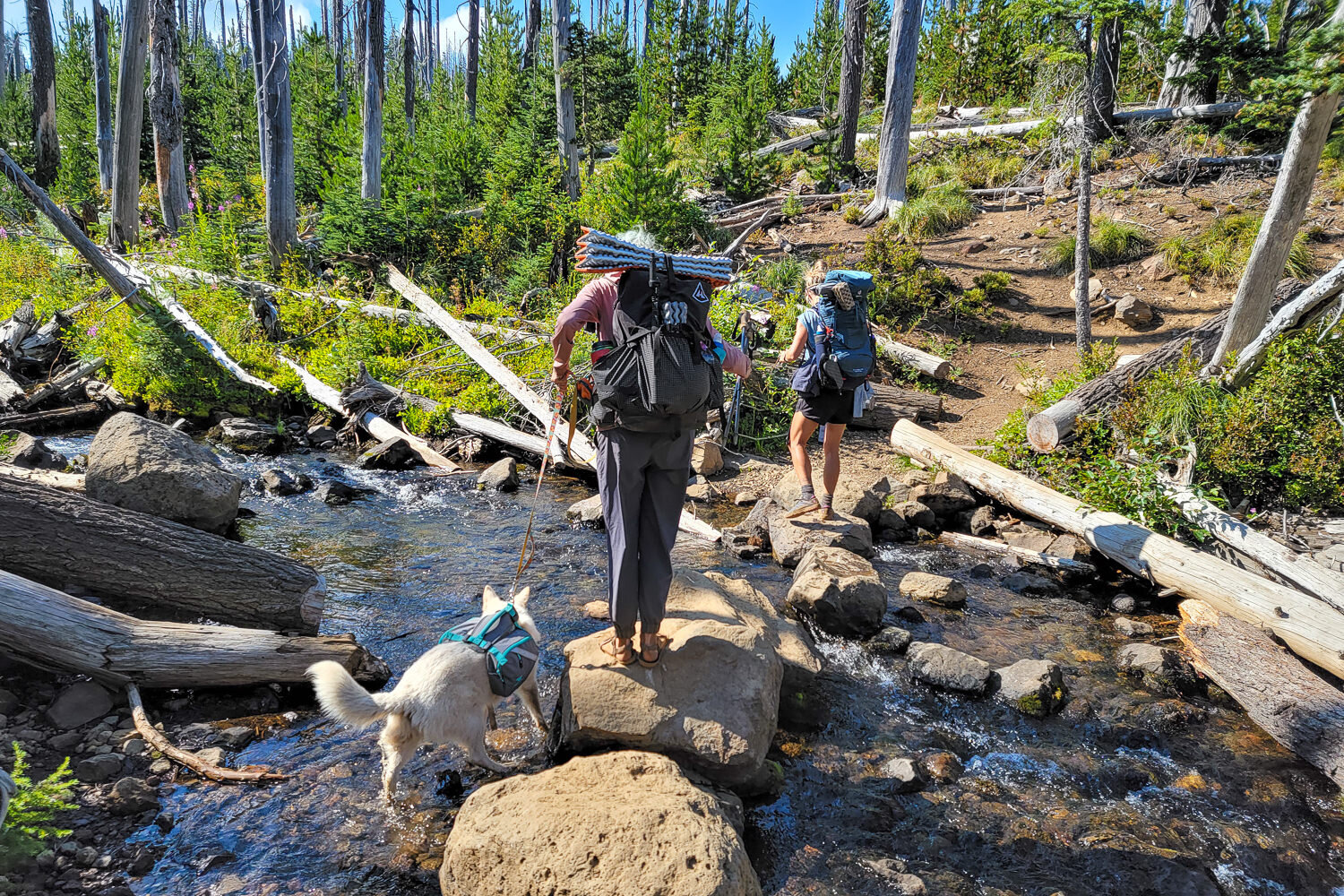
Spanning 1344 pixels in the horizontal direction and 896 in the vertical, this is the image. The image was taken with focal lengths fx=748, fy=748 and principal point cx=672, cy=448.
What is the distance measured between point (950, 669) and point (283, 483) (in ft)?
22.2

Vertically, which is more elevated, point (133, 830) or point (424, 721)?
point (424, 721)

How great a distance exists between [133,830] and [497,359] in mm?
7702

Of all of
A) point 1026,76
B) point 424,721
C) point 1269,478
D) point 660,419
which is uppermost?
point 1026,76

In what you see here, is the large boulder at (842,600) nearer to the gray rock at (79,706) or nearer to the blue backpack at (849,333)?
the blue backpack at (849,333)

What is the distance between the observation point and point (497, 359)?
33.9 feet

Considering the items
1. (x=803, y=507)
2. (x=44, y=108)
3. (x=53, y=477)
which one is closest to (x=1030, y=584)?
(x=803, y=507)

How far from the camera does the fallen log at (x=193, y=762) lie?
11.5 ft

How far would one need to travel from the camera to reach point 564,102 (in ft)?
50.0

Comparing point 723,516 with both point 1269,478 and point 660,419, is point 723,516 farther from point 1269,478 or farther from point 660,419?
point 1269,478

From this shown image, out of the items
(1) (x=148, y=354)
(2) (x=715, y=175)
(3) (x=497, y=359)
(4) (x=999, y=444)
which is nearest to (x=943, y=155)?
(2) (x=715, y=175)

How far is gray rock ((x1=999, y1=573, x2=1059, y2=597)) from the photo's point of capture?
6.32 m

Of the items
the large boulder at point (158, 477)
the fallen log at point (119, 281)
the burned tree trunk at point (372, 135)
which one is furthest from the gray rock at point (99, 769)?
the burned tree trunk at point (372, 135)

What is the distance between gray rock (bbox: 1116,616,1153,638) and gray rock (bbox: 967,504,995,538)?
1.75m

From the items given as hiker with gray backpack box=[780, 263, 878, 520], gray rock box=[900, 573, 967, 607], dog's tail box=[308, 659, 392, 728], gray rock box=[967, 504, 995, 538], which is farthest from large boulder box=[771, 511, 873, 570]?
dog's tail box=[308, 659, 392, 728]
